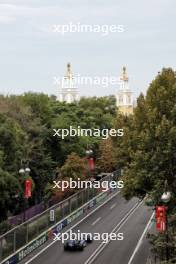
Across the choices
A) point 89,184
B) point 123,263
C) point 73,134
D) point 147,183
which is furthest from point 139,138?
point 73,134

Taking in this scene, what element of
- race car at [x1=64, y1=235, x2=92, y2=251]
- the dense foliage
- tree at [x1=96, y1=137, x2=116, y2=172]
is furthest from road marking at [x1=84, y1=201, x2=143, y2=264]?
tree at [x1=96, y1=137, x2=116, y2=172]

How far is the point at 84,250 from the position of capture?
3709 centimetres

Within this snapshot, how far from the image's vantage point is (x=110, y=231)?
4275cm

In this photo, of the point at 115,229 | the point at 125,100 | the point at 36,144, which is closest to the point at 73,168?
the point at 36,144

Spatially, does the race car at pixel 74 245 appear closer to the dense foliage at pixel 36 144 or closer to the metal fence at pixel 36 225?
the metal fence at pixel 36 225

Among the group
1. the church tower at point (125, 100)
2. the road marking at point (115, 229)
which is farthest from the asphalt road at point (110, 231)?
the church tower at point (125, 100)

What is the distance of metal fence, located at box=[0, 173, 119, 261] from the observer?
106ft

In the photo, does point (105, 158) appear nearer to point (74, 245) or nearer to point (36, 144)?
point (36, 144)

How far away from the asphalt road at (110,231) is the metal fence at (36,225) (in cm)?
132

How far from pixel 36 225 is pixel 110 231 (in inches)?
288

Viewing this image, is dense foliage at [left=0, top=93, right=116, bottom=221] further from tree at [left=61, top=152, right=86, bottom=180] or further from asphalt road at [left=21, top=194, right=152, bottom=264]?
asphalt road at [left=21, top=194, right=152, bottom=264]

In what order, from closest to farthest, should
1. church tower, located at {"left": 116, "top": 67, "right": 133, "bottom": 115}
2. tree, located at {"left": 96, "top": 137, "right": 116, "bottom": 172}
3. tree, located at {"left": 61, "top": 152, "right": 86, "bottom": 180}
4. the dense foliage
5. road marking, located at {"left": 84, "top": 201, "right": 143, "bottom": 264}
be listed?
road marking, located at {"left": 84, "top": 201, "right": 143, "bottom": 264} → the dense foliage → tree, located at {"left": 61, "top": 152, "right": 86, "bottom": 180} → tree, located at {"left": 96, "top": 137, "right": 116, "bottom": 172} → church tower, located at {"left": 116, "top": 67, "right": 133, "bottom": 115}

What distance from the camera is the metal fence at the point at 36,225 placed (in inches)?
1277

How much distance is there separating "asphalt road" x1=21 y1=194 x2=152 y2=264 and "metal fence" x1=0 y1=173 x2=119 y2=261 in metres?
1.32
